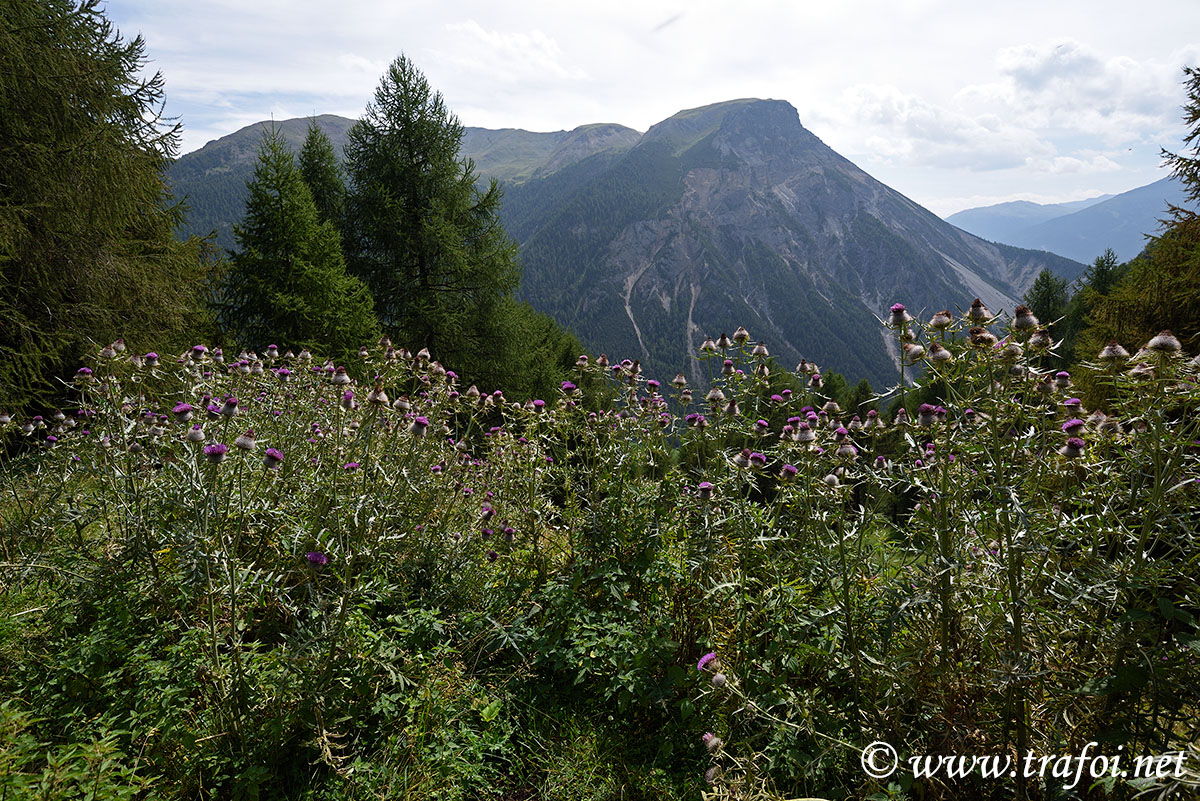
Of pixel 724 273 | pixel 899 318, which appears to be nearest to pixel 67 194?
pixel 899 318

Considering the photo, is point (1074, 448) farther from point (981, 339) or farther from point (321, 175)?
point (321, 175)

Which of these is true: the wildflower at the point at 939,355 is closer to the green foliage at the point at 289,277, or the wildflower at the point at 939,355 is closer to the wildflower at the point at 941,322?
the wildflower at the point at 941,322

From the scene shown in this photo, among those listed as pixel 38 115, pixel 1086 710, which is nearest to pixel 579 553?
pixel 1086 710

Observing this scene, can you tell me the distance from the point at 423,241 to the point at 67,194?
25.4ft

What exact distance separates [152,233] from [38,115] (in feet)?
12.9

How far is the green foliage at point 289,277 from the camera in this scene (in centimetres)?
1374

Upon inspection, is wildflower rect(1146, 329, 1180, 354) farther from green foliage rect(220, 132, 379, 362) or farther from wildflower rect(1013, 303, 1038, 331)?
green foliage rect(220, 132, 379, 362)

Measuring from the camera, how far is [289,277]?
14.0 meters

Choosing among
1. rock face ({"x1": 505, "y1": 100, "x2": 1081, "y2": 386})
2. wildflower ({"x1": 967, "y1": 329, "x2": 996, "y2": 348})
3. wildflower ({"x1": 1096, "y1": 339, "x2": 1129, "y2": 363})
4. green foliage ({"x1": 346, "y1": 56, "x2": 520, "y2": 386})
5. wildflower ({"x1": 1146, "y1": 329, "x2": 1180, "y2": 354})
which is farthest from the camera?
rock face ({"x1": 505, "y1": 100, "x2": 1081, "y2": 386})

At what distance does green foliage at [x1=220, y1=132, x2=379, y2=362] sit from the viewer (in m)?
13.7

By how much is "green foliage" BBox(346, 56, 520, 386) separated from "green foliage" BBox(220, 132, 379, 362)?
57.3 inches

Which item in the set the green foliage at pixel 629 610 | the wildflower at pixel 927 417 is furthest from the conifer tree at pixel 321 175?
the wildflower at pixel 927 417

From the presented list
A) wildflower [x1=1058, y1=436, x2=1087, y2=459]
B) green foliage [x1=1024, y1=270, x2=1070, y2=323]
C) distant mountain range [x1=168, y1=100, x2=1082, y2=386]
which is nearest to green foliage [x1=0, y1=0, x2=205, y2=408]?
wildflower [x1=1058, y1=436, x2=1087, y2=459]

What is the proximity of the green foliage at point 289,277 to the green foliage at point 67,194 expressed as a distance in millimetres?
3367
